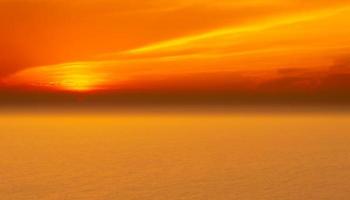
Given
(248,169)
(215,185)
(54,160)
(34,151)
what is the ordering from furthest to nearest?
(34,151)
(54,160)
(248,169)
(215,185)

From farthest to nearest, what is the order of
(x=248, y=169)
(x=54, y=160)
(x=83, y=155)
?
(x=83, y=155), (x=54, y=160), (x=248, y=169)

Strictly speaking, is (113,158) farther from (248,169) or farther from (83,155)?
(248,169)

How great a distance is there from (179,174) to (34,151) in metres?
13.5

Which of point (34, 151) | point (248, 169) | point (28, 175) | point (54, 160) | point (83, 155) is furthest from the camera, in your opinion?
point (34, 151)

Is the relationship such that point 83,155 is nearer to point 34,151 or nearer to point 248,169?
point 34,151

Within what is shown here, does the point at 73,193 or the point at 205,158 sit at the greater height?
the point at 73,193

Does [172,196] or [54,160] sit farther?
[54,160]

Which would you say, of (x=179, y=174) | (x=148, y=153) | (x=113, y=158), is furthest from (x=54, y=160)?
(x=179, y=174)

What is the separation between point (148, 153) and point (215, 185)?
12679 millimetres

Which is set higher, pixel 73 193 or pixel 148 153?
pixel 73 193

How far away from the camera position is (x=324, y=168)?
23.8 meters

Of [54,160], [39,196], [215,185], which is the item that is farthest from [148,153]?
[39,196]

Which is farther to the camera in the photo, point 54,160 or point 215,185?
point 54,160

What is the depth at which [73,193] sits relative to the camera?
17.5 meters
